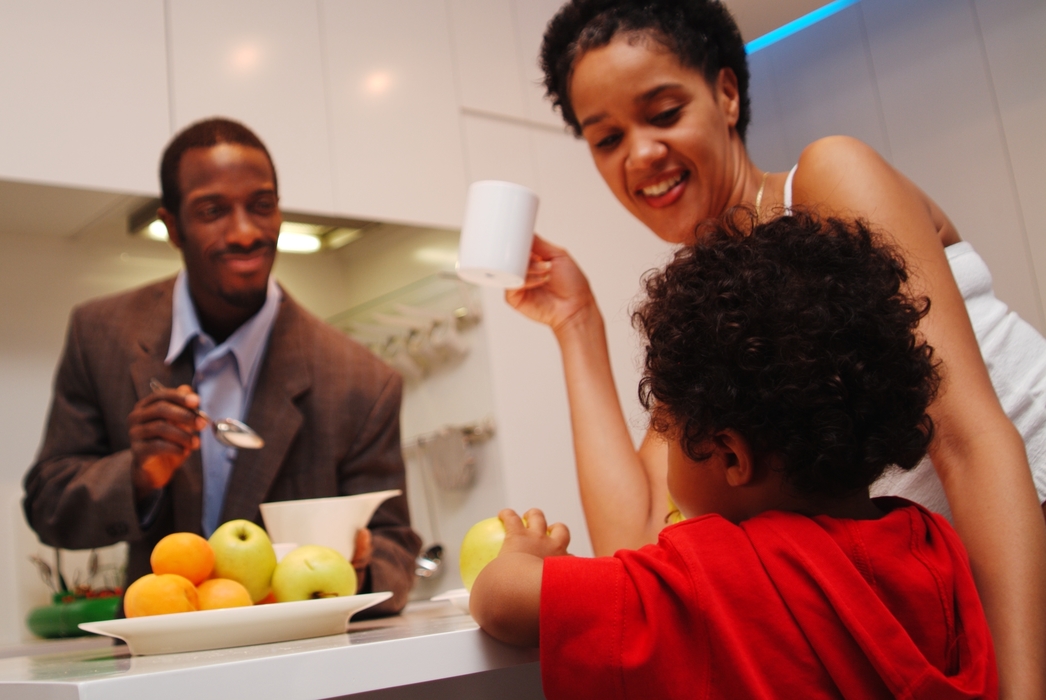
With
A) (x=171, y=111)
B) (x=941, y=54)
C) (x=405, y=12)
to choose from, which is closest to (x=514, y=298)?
(x=171, y=111)

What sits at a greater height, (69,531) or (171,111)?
(171,111)

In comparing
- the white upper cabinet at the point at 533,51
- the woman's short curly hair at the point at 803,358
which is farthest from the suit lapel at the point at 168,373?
the white upper cabinet at the point at 533,51

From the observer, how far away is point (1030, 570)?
67 centimetres

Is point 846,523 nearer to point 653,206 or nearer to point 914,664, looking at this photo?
point 914,664

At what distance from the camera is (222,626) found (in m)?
0.71

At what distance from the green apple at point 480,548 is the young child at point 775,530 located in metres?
0.11

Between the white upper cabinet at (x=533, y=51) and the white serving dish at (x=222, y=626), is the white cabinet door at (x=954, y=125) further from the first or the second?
the white serving dish at (x=222, y=626)

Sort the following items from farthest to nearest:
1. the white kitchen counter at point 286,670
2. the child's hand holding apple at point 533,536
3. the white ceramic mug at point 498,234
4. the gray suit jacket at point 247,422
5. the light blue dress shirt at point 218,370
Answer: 1. the light blue dress shirt at point 218,370
2. the gray suit jacket at point 247,422
3. the white ceramic mug at point 498,234
4. the child's hand holding apple at point 533,536
5. the white kitchen counter at point 286,670

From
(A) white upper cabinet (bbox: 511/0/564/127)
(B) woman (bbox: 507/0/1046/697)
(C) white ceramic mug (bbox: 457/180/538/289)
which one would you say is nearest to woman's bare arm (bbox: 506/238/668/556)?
(B) woman (bbox: 507/0/1046/697)

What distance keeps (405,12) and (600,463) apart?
2.19m

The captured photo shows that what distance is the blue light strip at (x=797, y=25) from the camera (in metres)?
3.73

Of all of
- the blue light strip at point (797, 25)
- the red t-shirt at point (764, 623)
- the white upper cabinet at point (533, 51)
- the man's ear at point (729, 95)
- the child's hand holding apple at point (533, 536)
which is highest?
the blue light strip at point (797, 25)

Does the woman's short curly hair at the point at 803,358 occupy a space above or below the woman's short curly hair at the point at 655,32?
below

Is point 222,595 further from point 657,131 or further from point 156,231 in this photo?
point 156,231
